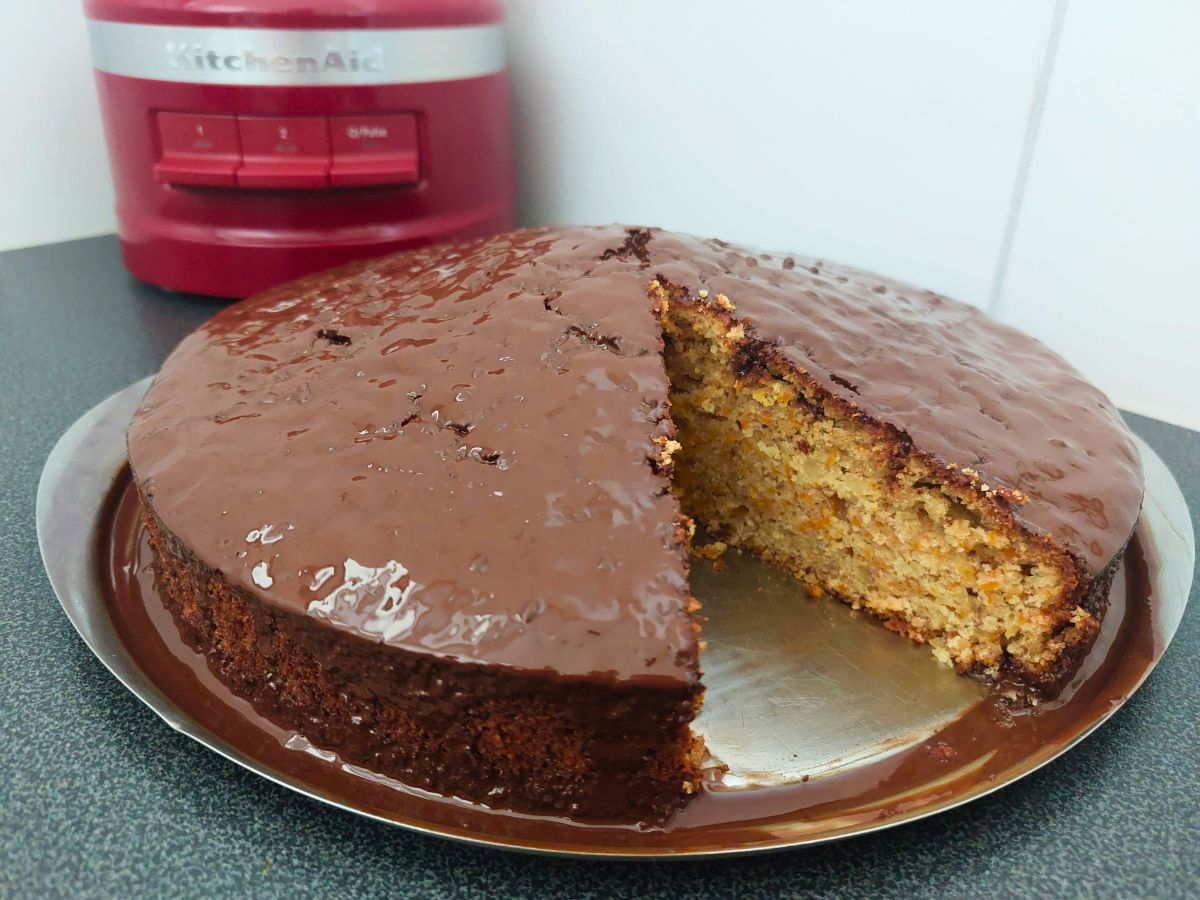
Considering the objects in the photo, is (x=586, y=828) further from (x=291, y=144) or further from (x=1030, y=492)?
(x=291, y=144)

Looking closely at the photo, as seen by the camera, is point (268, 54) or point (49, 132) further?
point (49, 132)

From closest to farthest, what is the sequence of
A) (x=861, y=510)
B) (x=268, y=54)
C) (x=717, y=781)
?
(x=717, y=781) < (x=861, y=510) < (x=268, y=54)

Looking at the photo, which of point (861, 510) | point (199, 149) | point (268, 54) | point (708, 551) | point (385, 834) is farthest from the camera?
point (199, 149)

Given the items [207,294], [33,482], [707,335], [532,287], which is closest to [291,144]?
[207,294]

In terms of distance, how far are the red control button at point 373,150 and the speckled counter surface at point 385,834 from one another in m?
1.11

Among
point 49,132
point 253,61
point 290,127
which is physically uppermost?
point 253,61

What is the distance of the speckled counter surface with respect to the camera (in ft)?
2.96

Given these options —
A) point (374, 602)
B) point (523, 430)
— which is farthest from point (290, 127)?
point (374, 602)

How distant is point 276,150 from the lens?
1.85m

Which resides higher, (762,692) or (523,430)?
(523,430)

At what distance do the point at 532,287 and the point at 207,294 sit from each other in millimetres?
1011

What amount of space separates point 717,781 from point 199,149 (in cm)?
168

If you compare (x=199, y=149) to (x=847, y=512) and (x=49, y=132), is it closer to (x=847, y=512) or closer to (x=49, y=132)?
(x=49, y=132)

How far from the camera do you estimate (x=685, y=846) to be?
0.91 metres
